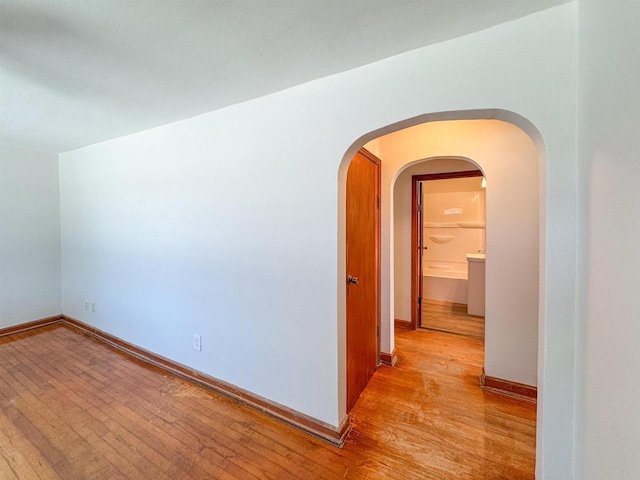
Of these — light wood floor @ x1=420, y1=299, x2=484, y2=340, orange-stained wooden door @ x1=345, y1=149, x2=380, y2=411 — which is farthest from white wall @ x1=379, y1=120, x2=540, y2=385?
light wood floor @ x1=420, y1=299, x2=484, y2=340

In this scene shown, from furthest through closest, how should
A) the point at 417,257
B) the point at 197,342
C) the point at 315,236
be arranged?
the point at 417,257 < the point at 197,342 < the point at 315,236

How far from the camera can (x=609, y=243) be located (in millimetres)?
847

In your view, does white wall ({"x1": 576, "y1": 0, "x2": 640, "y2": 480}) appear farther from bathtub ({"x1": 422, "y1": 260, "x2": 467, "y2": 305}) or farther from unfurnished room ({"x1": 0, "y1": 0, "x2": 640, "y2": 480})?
bathtub ({"x1": 422, "y1": 260, "x2": 467, "y2": 305})

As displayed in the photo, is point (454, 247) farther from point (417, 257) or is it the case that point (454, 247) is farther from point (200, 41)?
point (200, 41)

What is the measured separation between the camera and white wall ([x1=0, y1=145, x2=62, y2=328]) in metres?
3.17

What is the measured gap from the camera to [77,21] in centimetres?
116

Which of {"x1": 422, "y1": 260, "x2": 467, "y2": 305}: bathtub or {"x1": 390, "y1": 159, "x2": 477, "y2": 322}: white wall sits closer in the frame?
{"x1": 390, "y1": 159, "x2": 477, "y2": 322}: white wall

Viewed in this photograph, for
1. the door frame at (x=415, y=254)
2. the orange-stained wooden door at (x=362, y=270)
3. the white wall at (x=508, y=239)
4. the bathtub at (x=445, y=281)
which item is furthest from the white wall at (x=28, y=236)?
the bathtub at (x=445, y=281)

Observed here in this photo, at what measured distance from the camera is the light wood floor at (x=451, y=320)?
3.41 m

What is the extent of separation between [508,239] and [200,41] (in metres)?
2.41

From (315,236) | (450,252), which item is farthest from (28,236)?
(450,252)

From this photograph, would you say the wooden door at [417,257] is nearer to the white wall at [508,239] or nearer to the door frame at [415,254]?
the door frame at [415,254]

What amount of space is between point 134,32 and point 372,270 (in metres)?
2.13

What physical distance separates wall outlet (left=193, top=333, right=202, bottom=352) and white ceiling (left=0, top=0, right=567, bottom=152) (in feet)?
6.12
